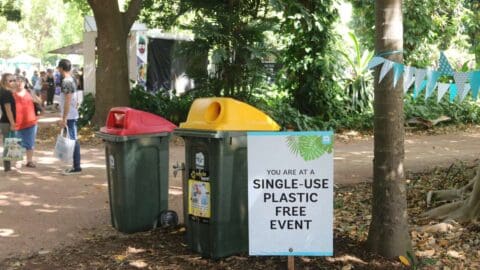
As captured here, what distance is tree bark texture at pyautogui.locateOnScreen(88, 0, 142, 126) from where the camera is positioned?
45.5 feet

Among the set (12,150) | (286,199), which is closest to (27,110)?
(12,150)

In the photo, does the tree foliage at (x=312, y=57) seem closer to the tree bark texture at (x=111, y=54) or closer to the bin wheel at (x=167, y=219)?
the tree bark texture at (x=111, y=54)

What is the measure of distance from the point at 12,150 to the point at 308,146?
6.60 m

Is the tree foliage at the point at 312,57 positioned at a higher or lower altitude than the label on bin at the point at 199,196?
higher

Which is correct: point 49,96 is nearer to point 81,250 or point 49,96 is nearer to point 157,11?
point 157,11

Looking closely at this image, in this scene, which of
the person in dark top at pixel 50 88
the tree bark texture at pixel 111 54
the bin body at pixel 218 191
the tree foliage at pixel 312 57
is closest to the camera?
the bin body at pixel 218 191

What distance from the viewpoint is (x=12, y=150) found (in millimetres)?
9539

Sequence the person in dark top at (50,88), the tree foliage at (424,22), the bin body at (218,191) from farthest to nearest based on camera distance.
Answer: the person in dark top at (50,88), the tree foliage at (424,22), the bin body at (218,191)

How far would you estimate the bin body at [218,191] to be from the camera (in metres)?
4.83

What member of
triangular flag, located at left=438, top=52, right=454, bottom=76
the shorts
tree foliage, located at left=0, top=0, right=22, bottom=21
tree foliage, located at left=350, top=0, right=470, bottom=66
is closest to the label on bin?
triangular flag, located at left=438, top=52, right=454, bottom=76

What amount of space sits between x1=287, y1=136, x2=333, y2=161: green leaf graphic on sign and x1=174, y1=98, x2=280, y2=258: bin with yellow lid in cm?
56

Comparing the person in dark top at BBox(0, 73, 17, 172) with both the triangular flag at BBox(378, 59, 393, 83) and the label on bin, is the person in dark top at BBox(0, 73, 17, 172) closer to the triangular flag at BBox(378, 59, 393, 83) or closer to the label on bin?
the label on bin

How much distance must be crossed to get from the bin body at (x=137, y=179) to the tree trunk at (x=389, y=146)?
2.29m

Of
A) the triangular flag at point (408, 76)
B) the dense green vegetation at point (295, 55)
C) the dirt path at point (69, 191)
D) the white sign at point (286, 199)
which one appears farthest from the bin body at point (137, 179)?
the dense green vegetation at point (295, 55)
